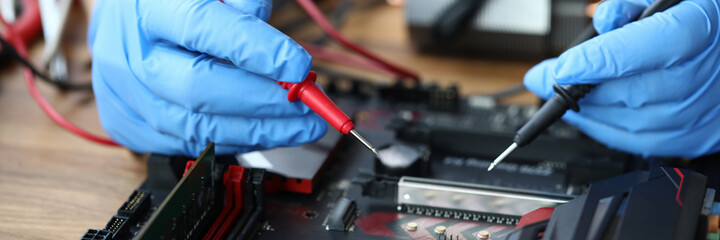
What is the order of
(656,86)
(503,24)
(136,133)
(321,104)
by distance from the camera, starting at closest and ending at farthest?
(321,104) < (656,86) < (136,133) < (503,24)

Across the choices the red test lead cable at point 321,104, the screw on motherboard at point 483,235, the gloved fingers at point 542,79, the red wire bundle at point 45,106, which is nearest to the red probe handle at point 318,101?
the red test lead cable at point 321,104

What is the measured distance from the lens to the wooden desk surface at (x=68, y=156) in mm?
1041

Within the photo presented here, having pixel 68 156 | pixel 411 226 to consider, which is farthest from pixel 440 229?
pixel 68 156

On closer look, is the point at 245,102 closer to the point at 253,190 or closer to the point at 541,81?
the point at 253,190

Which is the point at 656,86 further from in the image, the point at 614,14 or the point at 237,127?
the point at 237,127

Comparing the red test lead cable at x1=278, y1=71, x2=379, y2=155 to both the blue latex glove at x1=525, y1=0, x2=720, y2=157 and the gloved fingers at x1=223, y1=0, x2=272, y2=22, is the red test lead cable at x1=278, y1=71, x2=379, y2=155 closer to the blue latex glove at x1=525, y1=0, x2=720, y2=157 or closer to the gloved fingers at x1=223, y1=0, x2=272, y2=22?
the gloved fingers at x1=223, y1=0, x2=272, y2=22

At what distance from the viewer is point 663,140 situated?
1061mm

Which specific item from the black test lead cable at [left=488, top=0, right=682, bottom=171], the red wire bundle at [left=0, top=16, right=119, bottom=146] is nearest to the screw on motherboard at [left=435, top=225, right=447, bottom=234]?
the black test lead cable at [left=488, top=0, right=682, bottom=171]

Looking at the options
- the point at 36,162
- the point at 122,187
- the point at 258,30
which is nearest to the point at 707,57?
the point at 258,30

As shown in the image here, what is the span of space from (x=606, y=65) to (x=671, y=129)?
8.7 inches

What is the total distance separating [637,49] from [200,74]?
62 centimetres

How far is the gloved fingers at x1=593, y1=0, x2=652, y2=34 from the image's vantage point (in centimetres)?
101

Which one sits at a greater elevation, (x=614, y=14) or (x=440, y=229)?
(x=614, y=14)

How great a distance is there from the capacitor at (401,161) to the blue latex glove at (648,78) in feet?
0.74
